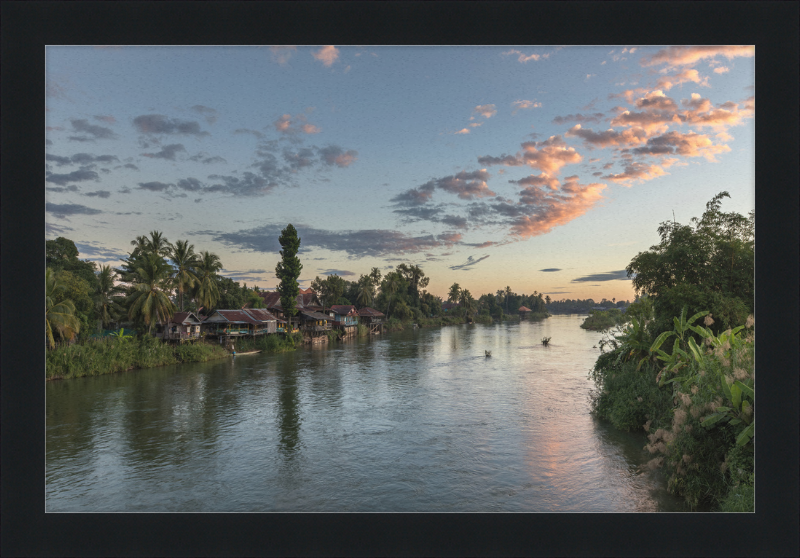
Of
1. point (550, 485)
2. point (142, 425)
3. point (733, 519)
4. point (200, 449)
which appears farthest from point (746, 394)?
point (142, 425)

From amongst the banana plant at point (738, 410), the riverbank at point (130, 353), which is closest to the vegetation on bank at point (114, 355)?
the riverbank at point (130, 353)

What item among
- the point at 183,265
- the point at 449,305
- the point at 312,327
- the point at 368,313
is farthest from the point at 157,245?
the point at 449,305

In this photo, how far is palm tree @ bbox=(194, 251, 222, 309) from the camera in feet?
80.6

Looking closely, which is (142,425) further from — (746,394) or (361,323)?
(361,323)

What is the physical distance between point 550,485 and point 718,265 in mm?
6510

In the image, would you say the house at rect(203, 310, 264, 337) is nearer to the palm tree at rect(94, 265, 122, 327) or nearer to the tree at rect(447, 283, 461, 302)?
the palm tree at rect(94, 265, 122, 327)

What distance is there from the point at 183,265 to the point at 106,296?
4.30m

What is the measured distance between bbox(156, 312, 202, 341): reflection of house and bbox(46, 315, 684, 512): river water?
537 cm

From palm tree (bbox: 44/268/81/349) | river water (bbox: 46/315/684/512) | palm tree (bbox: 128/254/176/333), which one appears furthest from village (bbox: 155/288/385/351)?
river water (bbox: 46/315/684/512)

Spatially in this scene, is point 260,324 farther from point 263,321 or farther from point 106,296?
point 106,296

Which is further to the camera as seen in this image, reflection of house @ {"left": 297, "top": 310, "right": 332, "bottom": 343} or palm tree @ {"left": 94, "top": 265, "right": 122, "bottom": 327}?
reflection of house @ {"left": 297, "top": 310, "right": 332, "bottom": 343}

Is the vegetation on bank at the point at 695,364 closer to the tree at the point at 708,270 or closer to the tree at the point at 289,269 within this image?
the tree at the point at 708,270

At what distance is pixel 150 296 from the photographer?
60.3ft

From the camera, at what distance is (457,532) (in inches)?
91.8
